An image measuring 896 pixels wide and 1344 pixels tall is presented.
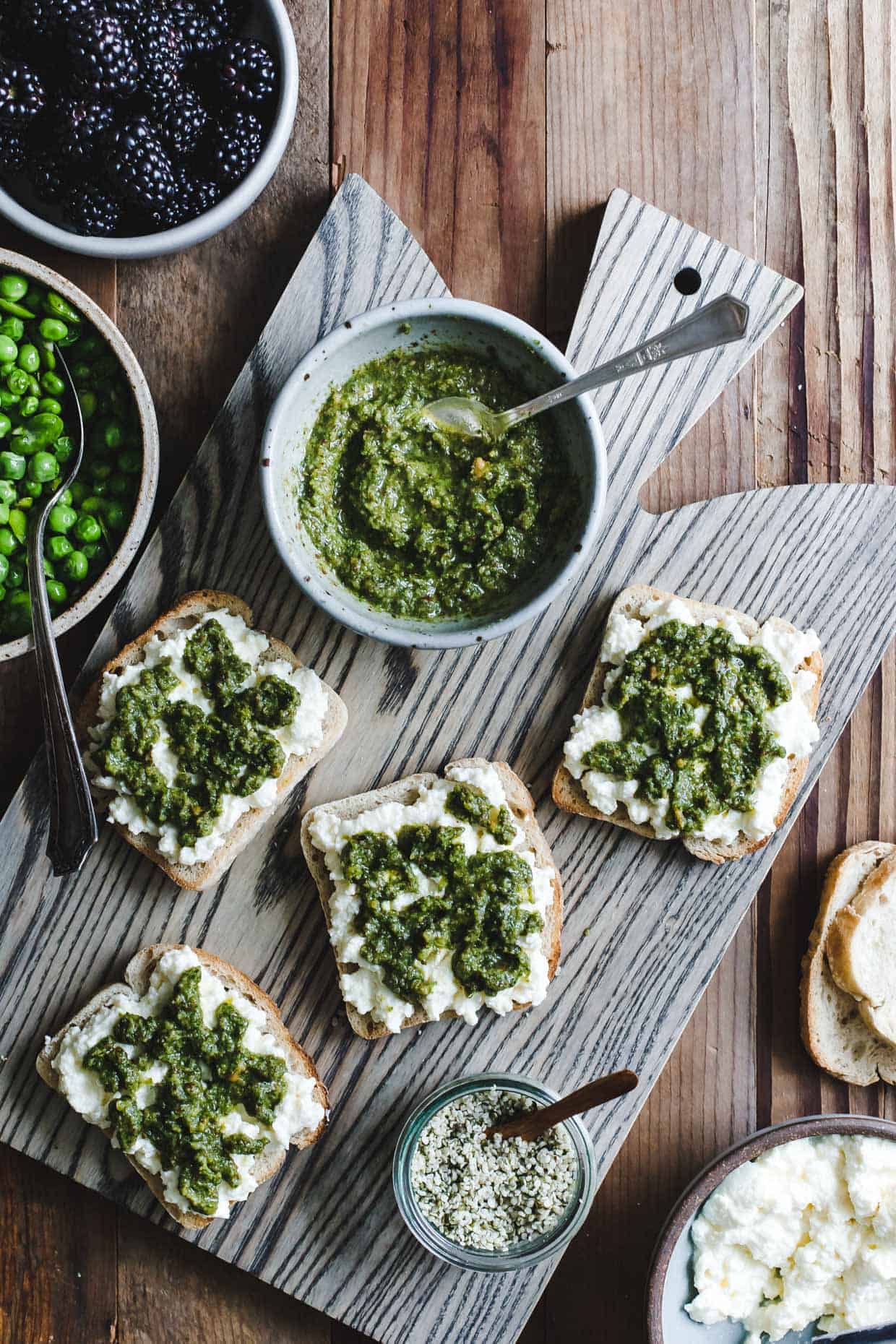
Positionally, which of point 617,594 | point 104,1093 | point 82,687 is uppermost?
point 617,594

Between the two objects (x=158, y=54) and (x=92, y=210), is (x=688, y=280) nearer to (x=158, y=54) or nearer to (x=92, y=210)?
(x=158, y=54)

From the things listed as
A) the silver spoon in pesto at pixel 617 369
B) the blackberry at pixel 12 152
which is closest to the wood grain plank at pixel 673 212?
the silver spoon in pesto at pixel 617 369

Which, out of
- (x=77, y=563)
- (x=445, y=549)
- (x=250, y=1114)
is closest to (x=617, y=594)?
(x=445, y=549)

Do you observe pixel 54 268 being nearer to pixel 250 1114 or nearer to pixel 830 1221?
pixel 250 1114

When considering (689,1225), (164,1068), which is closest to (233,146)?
(164,1068)

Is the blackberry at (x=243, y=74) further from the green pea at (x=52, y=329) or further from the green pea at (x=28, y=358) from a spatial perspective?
the green pea at (x=28, y=358)

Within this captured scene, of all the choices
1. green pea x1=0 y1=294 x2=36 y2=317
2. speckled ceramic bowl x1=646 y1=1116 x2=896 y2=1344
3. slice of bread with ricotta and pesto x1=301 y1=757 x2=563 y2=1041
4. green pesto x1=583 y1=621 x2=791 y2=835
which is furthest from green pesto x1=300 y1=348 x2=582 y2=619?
speckled ceramic bowl x1=646 y1=1116 x2=896 y2=1344
